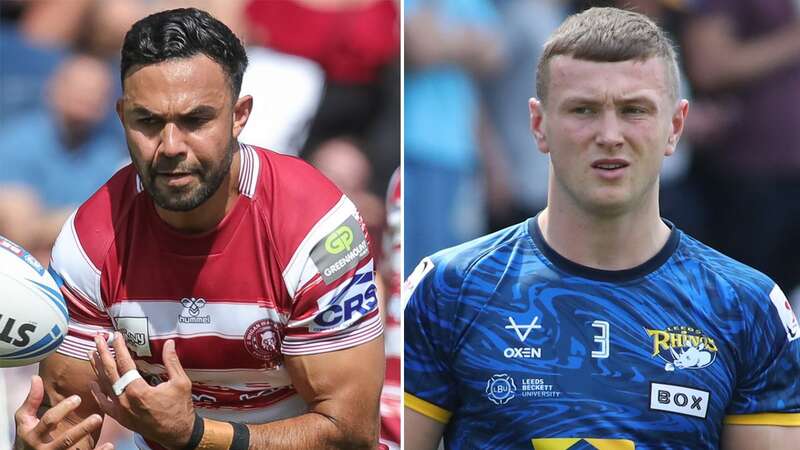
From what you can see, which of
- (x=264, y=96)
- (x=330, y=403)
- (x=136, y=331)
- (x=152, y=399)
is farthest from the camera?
(x=264, y=96)

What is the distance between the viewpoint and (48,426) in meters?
4.18

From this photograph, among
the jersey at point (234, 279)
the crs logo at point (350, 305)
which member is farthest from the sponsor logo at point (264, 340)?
the crs logo at point (350, 305)

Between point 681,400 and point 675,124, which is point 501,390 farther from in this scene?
point 675,124

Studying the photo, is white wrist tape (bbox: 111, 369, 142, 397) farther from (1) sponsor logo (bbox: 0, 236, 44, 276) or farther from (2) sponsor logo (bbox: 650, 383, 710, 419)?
(2) sponsor logo (bbox: 650, 383, 710, 419)

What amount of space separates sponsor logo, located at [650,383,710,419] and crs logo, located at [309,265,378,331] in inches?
41.3

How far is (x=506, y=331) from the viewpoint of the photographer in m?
4.11

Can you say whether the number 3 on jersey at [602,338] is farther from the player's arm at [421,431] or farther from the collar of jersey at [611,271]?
the player's arm at [421,431]

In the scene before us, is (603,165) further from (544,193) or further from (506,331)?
(544,193)

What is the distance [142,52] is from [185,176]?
44 centimetres

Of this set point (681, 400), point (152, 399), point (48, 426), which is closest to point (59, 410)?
point (48, 426)

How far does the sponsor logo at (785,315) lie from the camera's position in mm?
4039

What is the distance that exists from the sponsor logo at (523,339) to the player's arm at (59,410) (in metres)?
1.33

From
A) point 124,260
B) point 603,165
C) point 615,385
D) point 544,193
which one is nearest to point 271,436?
point 124,260

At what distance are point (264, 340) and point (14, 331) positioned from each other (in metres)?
0.84
